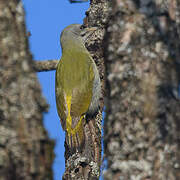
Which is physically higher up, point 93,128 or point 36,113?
point 36,113

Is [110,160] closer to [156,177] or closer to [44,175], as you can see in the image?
[156,177]

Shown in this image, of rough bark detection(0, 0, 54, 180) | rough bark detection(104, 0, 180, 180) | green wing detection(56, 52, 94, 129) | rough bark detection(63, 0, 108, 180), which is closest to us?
rough bark detection(0, 0, 54, 180)

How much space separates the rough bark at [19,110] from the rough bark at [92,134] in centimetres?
261

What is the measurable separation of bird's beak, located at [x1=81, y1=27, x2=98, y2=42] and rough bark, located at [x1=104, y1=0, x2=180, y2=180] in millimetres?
2984

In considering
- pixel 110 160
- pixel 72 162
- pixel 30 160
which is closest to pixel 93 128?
pixel 72 162

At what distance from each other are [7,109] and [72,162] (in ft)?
9.50

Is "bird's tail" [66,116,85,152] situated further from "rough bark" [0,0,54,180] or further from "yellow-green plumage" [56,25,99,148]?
"rough bark" [0,0,54,180]

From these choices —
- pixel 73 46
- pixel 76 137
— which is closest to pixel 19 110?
pixel 76 137

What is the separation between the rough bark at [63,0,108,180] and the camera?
5.07m

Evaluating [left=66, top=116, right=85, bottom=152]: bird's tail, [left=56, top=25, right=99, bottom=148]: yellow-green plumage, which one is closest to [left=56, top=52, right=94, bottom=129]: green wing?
[left=56, top=25, right=99, bottom=148]: yellow-green plumage

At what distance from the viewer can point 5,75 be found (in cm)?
239

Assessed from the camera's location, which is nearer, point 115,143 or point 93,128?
point 115,143

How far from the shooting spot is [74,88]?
6.18m

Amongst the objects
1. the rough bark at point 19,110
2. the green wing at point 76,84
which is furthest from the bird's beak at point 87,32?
the rough bark at point 19,110
